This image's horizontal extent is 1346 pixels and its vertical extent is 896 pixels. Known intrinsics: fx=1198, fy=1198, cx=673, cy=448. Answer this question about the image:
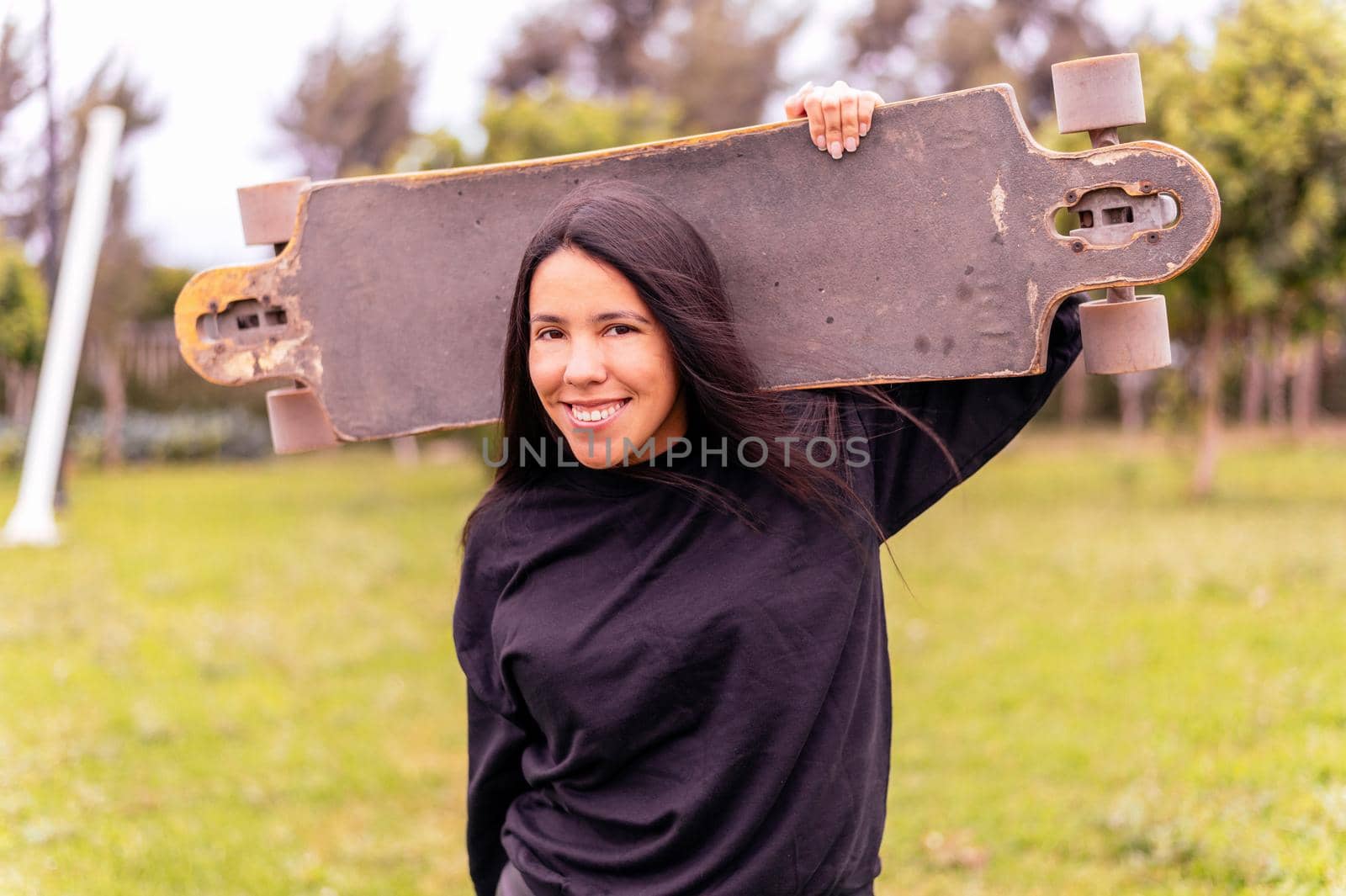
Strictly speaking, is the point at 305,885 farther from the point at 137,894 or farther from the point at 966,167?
the point at 966,167

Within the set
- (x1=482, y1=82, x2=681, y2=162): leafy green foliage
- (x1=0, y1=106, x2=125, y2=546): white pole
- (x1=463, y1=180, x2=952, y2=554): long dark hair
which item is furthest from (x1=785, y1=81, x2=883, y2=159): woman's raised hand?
(x1=482, y1=82, x2=681, y2=162): leafy green foliage

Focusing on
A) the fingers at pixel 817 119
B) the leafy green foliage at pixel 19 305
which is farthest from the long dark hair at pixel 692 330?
the leafy green foliage at pixel 19 305

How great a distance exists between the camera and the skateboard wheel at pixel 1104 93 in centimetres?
167

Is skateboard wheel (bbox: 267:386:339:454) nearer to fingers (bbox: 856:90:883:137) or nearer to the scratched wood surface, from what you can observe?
the scratched wood surface

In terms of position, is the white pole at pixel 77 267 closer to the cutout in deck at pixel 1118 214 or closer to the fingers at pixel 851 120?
the fingers at pixel 851 120

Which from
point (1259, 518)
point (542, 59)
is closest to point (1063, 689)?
point (1259, 518)

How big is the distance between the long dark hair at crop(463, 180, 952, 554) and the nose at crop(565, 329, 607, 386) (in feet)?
0.34

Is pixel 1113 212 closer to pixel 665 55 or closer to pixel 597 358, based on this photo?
pixel 597 358

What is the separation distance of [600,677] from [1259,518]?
344 inches

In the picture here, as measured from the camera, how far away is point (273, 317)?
6.70ft

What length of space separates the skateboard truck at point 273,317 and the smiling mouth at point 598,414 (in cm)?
52

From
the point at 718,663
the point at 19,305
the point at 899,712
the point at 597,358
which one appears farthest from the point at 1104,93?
the point at 19,305

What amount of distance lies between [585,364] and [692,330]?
0.16 metres

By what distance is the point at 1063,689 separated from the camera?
17.5 ft
